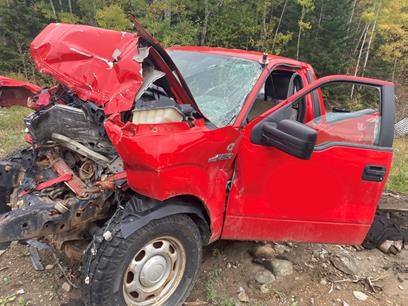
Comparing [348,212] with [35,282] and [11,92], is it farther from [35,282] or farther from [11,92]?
[11,92]

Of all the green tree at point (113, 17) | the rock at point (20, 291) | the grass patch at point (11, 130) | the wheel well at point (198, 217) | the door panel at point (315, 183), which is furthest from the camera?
the green tree at point (113, 17)

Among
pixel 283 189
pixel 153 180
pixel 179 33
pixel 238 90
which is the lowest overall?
pixel 179 33

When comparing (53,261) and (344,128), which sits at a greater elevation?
(344,128)

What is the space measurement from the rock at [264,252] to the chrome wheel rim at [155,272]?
1163mm

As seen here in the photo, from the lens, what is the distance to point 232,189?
302 centimetres

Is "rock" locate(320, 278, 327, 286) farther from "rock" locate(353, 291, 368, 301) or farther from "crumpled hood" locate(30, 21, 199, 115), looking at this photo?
"crumpled hood" locate(30, 21, 199, 115)

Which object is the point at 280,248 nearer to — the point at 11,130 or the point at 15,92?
the point at 15,92

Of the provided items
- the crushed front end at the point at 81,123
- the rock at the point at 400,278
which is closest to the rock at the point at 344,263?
the rock at the point at 400,278

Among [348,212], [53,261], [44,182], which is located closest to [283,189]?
[348,212]

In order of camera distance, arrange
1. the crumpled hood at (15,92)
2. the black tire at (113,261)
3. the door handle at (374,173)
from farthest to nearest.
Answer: the crumpled hood at (15,92) → the door handle at (374,173) → the black tire at (113,261)

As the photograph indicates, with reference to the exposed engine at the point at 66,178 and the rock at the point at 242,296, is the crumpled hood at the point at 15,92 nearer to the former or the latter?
the exposed engine at the point at 66,178

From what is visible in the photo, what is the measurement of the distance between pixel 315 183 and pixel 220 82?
45.7 inches

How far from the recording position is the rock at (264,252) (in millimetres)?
3910

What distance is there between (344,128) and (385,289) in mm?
1675
